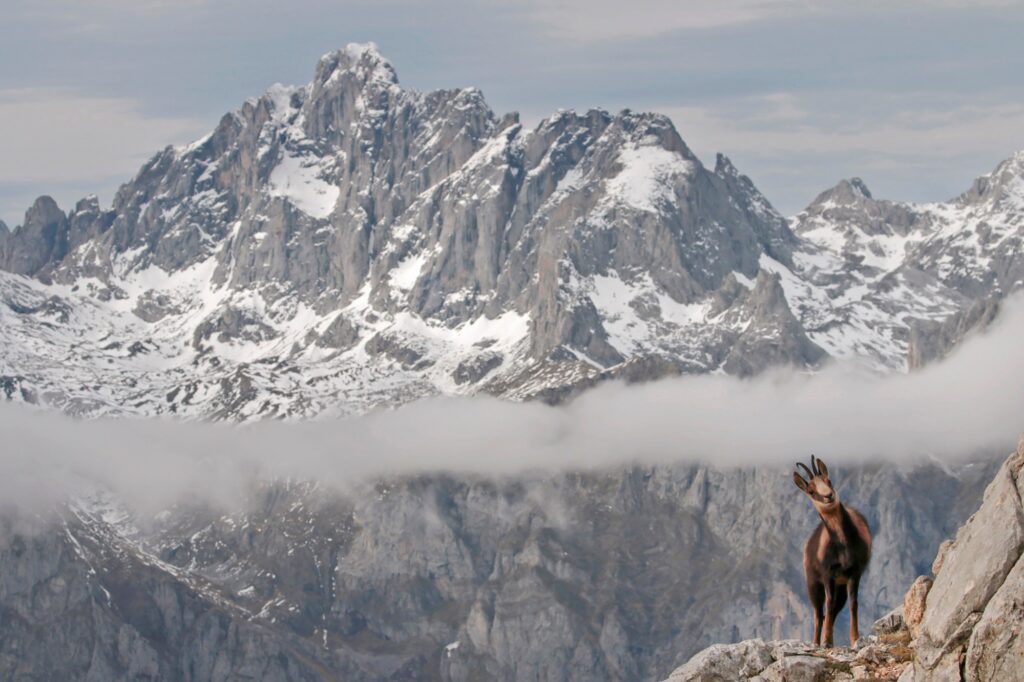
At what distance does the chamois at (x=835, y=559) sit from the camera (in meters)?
62.2

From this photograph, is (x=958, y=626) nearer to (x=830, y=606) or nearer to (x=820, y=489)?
(x=820, y=489)

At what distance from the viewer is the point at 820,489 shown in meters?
60.8

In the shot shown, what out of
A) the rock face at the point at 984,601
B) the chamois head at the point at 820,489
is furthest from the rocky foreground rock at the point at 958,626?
the chamois head at the point at 820,489

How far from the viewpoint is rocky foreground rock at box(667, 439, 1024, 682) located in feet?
177

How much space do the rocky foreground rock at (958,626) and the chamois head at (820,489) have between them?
140 inches

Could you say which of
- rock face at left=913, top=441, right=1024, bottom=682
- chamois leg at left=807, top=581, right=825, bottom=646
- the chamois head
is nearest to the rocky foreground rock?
rock face at left=913, top=441, right=1024, bottom=682

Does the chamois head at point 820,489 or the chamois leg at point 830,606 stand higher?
the chamois head at point 820,489

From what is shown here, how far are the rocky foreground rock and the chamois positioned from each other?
4.57 feet

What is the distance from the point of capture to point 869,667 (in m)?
62.8

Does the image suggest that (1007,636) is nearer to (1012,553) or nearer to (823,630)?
(1012,553)

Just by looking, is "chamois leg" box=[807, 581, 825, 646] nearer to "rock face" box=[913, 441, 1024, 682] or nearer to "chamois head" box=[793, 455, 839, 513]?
"chamois head" box=[793, 455, 839, 513]

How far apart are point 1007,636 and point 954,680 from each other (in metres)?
2.25

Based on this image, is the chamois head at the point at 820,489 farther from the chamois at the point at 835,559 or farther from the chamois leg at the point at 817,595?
the chamois leg at the point at 817,595

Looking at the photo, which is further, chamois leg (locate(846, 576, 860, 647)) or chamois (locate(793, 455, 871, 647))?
chamois (locate(793, 455, 871, 647))
